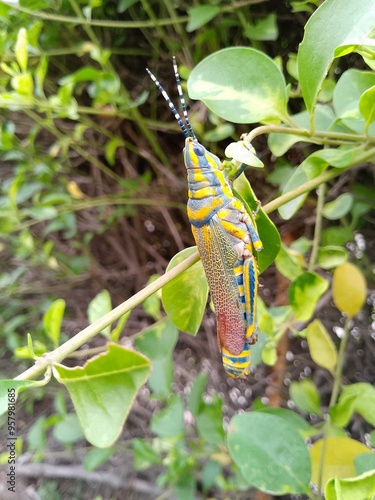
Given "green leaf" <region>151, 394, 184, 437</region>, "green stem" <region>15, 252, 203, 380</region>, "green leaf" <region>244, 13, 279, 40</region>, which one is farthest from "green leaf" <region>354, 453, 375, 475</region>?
"green leaf" <region>244, 13, 279, 40</region>

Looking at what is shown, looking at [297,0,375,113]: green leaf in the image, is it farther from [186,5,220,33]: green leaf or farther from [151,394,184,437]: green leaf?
[151,394,184,437]: green leaf

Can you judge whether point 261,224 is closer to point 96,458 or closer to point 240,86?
point 240,86

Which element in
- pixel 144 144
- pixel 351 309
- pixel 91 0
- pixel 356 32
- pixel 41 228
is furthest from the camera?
pixel 41 228

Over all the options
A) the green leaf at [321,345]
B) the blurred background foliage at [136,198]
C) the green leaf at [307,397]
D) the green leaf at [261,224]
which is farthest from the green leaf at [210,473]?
the green leaf at [261,224]

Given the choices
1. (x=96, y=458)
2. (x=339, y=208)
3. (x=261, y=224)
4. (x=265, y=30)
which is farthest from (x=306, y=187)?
(x=96, y=458)

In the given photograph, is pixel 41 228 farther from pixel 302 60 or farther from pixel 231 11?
pixel 302 60

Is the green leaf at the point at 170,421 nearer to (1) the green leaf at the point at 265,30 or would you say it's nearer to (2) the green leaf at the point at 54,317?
(2) the green leaf at the point at 54,317

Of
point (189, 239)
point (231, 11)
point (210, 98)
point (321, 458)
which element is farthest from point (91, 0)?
point (321, 458)
